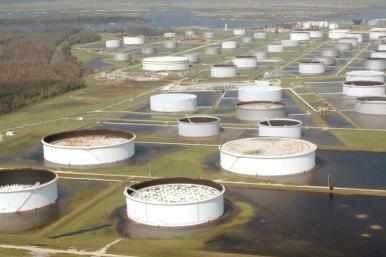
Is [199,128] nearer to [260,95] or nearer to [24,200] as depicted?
[260,95]

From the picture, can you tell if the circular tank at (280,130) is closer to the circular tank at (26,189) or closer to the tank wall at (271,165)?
the tank wall at (271,165)

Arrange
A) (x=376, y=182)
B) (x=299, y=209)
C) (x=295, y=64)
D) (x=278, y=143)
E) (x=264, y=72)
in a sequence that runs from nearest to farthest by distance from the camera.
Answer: (x=299, y=209)
(x=376, y=182)
(x=278, y=143)
(x=264, y=72)
(x=295, y=64)

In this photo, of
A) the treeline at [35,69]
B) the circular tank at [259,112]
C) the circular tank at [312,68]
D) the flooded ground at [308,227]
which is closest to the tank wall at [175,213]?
the flooded ground at [308,227]

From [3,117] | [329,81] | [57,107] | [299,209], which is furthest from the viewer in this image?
[329,81]

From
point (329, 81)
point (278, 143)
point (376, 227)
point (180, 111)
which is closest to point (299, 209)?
point (376, 227)

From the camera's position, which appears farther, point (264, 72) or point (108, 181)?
point (264, 72)

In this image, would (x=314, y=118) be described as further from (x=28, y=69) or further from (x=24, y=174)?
(x=28, y=69)
